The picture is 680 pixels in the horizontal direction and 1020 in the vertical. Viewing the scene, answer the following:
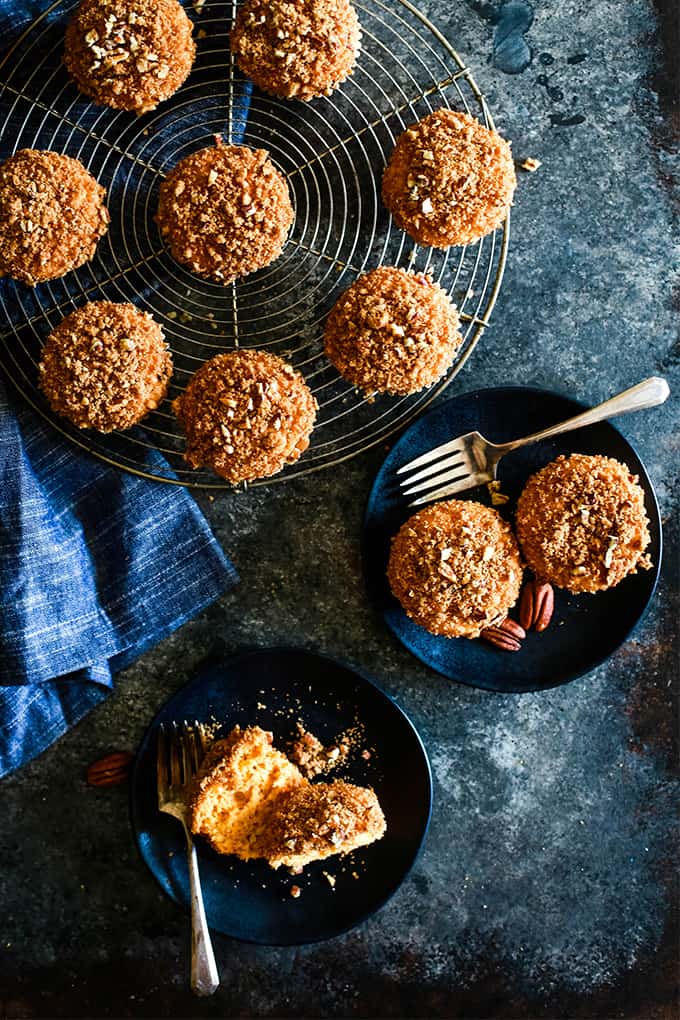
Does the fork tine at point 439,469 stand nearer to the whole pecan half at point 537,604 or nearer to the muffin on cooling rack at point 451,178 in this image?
the whole pecan half at point 537,604

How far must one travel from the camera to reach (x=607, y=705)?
2.82 metres

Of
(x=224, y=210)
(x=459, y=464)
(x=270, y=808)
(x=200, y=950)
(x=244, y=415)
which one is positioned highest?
(x=224, y=210)

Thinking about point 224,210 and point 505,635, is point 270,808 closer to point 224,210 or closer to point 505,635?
point 505,635

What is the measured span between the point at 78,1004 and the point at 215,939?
18.4 inches

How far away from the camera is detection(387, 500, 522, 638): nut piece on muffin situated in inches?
97.2

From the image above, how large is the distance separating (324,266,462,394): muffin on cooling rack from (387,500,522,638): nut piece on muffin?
0.39 m

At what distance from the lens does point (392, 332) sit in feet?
7.92

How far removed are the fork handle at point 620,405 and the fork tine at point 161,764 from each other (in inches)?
51.2

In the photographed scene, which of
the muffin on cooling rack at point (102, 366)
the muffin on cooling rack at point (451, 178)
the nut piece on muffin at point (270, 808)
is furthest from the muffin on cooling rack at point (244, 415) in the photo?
the nut piece on muffin at point (270, 808)

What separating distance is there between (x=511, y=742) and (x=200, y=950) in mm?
1084

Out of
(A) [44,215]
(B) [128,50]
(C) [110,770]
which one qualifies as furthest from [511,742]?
(B) [128,50]

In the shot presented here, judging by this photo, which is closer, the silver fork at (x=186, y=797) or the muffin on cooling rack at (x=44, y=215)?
the muffin on cooling rack at (x=44, y=215)

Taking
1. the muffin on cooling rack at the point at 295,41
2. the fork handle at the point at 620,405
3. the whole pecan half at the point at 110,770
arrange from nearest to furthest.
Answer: the muffin on cooling rack at the point at 295,41, the fork handle at the point at 620,405, the whole pecan half at the point at 110,770

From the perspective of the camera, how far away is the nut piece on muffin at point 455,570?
8.10 feet
